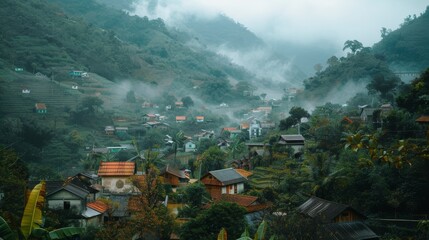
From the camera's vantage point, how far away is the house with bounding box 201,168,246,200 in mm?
31469

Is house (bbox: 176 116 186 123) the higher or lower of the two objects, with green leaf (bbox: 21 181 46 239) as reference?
higher

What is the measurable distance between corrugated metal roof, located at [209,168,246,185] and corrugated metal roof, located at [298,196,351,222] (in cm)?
971

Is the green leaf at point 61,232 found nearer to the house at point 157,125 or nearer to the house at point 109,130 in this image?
the house at point 109,130

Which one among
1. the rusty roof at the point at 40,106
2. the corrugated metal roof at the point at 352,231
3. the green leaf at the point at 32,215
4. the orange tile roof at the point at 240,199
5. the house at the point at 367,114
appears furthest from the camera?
the rusty roof at the point at 40,106

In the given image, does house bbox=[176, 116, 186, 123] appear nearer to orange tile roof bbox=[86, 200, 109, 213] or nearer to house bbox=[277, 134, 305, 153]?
house bbox=[277, 134, 305, 153]

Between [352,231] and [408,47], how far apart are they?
2864 inches

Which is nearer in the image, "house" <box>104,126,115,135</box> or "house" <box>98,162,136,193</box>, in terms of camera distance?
"house" <box>98,162,136,193</box>

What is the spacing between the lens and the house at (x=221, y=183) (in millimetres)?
31469

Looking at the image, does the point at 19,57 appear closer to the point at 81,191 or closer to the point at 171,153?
the point at 171,153

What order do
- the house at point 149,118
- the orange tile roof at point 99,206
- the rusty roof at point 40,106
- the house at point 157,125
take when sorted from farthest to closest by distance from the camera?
the house at point 149,118, the house at point 157,125, the rusty roof at point 40,106, the orange tile roof at point 99,206

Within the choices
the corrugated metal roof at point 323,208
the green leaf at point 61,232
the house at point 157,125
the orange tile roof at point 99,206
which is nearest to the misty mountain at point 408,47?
the house at point 157,125

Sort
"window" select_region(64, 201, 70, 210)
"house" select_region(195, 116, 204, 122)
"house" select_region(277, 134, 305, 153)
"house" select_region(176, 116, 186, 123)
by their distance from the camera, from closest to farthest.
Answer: "window" select_region(64, 201, 70, 210), "house" select_region(277, 134, 305, 153), "house" select_region(195, 116, 204, 122), "house" select_region(176, 116, 186, 123)

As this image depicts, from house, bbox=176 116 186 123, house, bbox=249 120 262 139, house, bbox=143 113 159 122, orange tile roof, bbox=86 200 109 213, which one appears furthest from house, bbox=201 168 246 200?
house, bbox=176 116 186 123

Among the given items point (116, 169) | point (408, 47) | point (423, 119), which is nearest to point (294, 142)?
point (423, 119)
